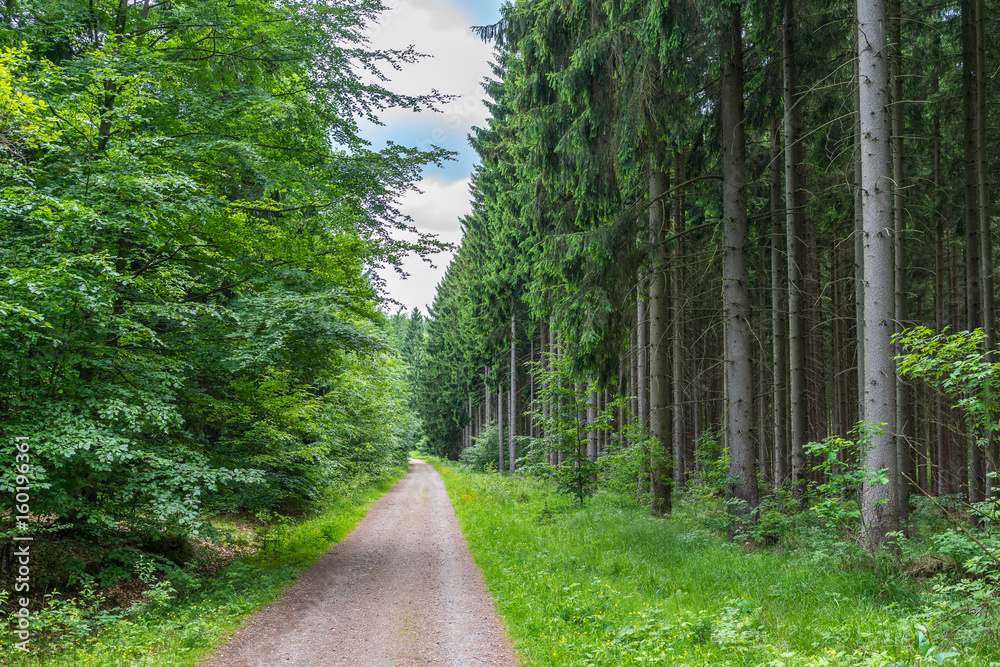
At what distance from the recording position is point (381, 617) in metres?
7.12

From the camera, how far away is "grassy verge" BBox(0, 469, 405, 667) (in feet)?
17.3

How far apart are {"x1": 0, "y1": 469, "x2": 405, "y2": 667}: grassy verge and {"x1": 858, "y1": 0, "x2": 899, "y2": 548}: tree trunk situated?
7.51m

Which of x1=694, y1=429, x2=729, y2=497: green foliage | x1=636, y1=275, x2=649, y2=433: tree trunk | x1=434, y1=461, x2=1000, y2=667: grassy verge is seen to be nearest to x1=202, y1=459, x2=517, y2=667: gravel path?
x1=434, y1=461, x2=1000, y2=667: grassy verge

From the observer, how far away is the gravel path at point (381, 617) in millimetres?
5762

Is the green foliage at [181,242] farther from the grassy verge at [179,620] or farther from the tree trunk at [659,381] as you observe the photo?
the tree trunk at [659,381]

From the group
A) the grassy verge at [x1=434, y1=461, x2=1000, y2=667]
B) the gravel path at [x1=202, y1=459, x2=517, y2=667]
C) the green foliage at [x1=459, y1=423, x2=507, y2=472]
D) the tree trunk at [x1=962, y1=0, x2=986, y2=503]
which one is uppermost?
the tree trunk at [x1=962, y1=0, x2=986, y2=503]

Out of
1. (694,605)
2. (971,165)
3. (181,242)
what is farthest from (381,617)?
(971,165)

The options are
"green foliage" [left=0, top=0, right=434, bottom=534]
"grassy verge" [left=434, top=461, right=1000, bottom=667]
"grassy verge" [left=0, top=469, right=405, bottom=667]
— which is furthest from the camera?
"green foliage" [left=0, top=0, right=434, bottom=534]

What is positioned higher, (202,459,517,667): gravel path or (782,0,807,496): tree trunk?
(782,0,807,496): tree trunk

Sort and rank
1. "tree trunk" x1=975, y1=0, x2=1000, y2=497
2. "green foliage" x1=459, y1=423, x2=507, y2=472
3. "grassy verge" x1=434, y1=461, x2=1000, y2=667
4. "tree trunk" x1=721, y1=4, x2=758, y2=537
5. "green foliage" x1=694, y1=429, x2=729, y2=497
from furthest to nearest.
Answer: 1. "green foliage" x1=459, y1=423, x2=507, y2=472
2. "green foliage" x1=694, y1=429, x2=729, y2=497
3. "tree trunk" x1=975, y1=0, x2=1000, y2=497
4. "tree trunk" x1=721, y1=4, x2=758, y2=537
5. "grassy verge" x1=434, y1=461, x2=1000, y2=667

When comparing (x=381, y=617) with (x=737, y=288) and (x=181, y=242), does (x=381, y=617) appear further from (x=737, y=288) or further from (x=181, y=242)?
(x=737, y=288)

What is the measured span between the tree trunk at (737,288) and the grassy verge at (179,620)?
24.4 feet

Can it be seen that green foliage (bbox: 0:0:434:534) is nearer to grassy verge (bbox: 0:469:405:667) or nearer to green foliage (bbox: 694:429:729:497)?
grassy verge (bbox: 0:469:405:667)

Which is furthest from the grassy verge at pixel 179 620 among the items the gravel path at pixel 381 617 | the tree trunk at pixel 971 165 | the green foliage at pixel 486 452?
the green foliage at pixel 486 452
